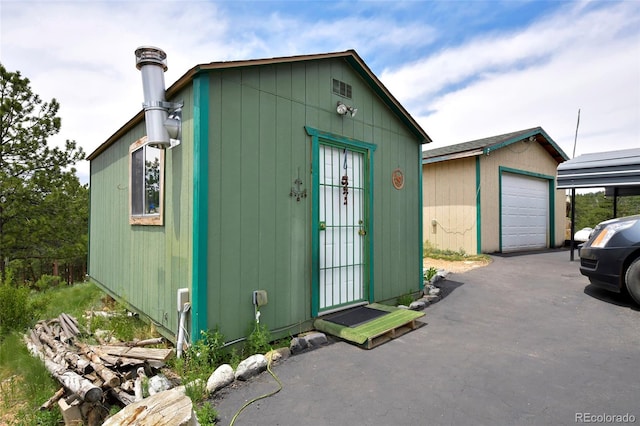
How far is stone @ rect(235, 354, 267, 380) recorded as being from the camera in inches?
113

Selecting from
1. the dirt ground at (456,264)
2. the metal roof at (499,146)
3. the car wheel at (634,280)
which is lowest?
the dirt ground at (456,264)

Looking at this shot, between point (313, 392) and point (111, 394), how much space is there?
1.62m

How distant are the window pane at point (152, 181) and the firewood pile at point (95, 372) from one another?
167 centimetres

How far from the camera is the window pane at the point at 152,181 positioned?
13.2 feet

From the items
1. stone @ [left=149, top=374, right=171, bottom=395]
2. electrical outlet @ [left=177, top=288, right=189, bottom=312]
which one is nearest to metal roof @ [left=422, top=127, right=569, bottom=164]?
electrical outlet @ [left=177, top=288, right=189, bottom=312]

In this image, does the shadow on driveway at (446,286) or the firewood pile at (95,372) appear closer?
the firewood pile at (95,372)

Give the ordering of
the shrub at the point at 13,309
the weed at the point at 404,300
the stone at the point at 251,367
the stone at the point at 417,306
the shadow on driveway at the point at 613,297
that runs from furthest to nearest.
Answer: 1. the weed at the point at 404,300
2. the stone at the point at 417,306
3. the shadow on driveway at the point at 613,297
4. the shrub at the point at 13,309
5. the stone at the point at 251,367

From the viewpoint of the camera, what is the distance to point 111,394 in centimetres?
254

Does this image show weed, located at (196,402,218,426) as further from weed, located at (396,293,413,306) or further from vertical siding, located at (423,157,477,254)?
vertical siding, located at (423,157,477,254)

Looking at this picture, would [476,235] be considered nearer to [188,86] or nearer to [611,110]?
[611,110]

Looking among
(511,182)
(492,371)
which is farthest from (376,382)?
(511,182)

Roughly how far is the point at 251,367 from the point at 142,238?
2714 mm

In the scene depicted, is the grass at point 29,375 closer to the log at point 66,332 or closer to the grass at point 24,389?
the grass at point 24,389

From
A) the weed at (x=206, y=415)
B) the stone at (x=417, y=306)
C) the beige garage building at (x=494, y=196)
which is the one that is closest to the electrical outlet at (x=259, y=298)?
the weed at (x=206, y=415)
